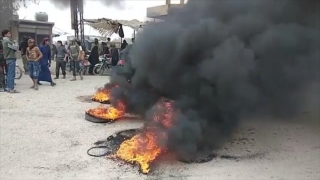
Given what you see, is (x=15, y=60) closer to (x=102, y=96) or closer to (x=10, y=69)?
(x=10, y=69)

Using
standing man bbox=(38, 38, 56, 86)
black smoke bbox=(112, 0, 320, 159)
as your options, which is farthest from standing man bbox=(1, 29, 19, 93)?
black smoke bbox=(112, 0, 320, 159)

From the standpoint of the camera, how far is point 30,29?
3044 centimetres

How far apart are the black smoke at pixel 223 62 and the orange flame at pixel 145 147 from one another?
7.9 inches

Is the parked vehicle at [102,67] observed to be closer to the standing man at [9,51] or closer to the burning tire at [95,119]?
the standing man at [9,51]

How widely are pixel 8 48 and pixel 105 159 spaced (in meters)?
5.66

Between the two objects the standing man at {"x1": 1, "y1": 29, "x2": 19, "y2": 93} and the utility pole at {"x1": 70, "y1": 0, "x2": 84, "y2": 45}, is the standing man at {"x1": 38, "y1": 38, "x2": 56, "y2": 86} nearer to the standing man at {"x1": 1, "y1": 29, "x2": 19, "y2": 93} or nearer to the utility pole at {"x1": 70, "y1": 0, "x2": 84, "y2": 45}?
the standing man at {"x1": 1, "y1": 29, "x2": 19, "y2": 93}

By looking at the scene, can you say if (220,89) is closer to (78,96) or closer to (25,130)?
(25,130)

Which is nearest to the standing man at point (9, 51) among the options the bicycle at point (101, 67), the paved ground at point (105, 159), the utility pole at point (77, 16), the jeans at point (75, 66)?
the paved ground at point (105, 159)

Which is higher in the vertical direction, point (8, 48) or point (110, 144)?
point (8, 48)

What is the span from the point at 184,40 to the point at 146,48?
758 millimetres

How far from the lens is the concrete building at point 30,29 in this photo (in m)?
28.7

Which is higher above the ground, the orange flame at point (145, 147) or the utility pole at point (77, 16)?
the utility pole at point (77, 16)

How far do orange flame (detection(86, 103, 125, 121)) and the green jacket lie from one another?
3.52m

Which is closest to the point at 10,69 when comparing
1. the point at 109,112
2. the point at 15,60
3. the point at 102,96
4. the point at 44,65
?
the point at 15,60
